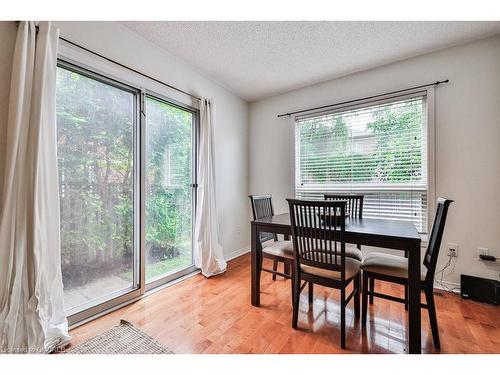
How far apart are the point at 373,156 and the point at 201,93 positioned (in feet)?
7.57

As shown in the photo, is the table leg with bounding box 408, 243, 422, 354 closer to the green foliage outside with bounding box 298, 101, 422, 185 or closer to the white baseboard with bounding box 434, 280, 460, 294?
the white baseboard with bounding box 434, 280, 460, 294

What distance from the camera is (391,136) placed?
2588mm

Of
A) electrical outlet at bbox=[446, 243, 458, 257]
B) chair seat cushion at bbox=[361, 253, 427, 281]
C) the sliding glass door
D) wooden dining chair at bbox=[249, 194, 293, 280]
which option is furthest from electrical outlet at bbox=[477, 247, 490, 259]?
the sliding glass door

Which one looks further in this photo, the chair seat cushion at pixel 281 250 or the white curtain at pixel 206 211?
the white curtain at pixel 206 211

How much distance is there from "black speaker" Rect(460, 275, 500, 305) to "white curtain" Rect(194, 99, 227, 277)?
8.13 ft

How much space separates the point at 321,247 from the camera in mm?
1561

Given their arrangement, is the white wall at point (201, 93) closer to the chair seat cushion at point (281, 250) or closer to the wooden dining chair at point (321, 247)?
the chair seat cushion at point (281, 250)

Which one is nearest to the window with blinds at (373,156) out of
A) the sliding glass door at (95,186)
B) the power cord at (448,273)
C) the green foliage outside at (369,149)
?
the green foliage outside at (369,149)

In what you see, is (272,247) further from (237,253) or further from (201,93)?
(201,93)

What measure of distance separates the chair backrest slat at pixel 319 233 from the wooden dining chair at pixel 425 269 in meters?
0.31

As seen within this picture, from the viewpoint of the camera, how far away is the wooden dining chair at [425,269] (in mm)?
1422

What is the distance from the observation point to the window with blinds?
8.05 feet
